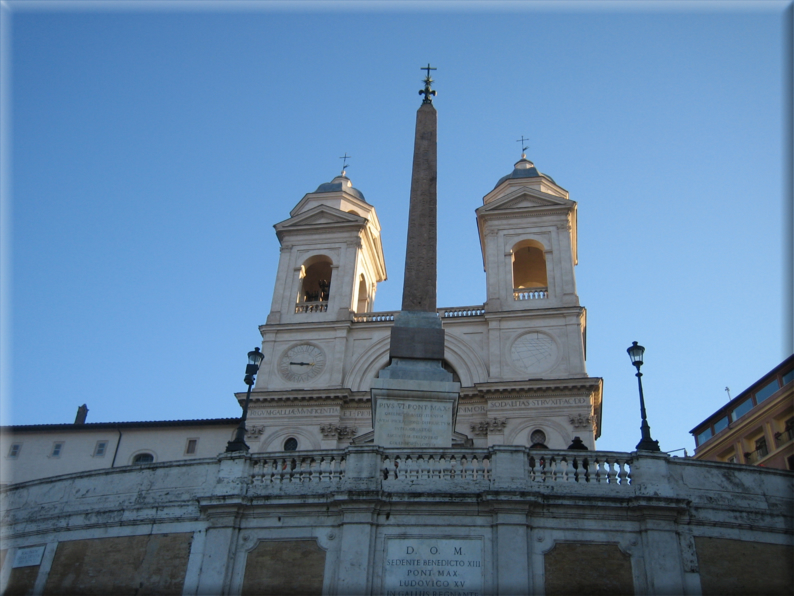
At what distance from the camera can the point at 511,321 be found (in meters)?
37.1

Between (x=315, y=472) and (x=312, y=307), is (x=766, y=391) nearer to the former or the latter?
(x=312, y=307)

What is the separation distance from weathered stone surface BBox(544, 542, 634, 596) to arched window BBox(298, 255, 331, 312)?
90.5ft

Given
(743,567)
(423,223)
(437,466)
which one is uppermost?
(423,223)

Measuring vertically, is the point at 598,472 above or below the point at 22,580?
above

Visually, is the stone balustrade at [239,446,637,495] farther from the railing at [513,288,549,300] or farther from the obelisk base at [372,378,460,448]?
the railing at [513,288,549,300]

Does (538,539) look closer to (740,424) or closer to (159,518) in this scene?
(159,518)

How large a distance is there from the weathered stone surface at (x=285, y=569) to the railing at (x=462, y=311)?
79.5 feet

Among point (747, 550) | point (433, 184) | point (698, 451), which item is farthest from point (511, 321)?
point (747, 550)

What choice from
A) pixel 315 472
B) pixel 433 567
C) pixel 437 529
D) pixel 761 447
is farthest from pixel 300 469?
pixel 761 447

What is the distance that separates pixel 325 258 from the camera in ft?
138

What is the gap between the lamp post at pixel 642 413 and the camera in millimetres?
15281

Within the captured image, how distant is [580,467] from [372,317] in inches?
983

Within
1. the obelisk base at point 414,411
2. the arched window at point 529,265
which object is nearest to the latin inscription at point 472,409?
the arched window at point 529,265

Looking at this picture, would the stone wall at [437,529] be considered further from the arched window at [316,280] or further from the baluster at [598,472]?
the arched window at [316,280]
